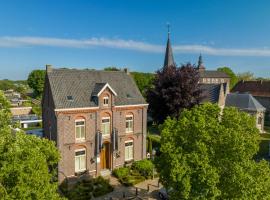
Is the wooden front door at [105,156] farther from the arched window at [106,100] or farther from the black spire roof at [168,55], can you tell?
the black spire roof at [168,55]

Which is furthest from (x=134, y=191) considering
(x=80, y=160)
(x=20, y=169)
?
(x=20, y=169)

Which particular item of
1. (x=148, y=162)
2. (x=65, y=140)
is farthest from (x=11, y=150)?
(x=148, y=162)

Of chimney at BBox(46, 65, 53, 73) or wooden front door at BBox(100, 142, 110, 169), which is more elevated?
chimney at BBox(46, 65, 53, 73)

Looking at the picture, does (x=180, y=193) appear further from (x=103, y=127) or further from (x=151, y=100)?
(x=151, y=100)

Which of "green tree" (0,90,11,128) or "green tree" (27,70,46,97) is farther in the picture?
"green tree" (27,70,46,97)

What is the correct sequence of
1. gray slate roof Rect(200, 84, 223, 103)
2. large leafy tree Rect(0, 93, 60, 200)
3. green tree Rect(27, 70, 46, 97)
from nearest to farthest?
large leafy tree Rect(0, 93, 60, 200) → gray slate roof Rect(200, 84, 223, 103) → green tree Rect(27, 70, 46, 97)

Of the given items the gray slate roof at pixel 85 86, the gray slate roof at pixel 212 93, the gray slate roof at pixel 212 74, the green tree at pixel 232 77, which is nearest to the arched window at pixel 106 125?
the gray slate roof at pixel 85 86

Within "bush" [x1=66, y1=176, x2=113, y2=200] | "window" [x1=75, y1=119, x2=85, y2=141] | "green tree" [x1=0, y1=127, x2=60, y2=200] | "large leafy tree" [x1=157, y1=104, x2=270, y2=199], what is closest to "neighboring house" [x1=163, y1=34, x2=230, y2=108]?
"window" [x1=75, y1=119, x2=85, y2=141]

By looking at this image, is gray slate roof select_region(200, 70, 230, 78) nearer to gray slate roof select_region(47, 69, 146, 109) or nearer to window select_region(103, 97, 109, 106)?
gray slate roof select_region(47, 69, 146, 109)
